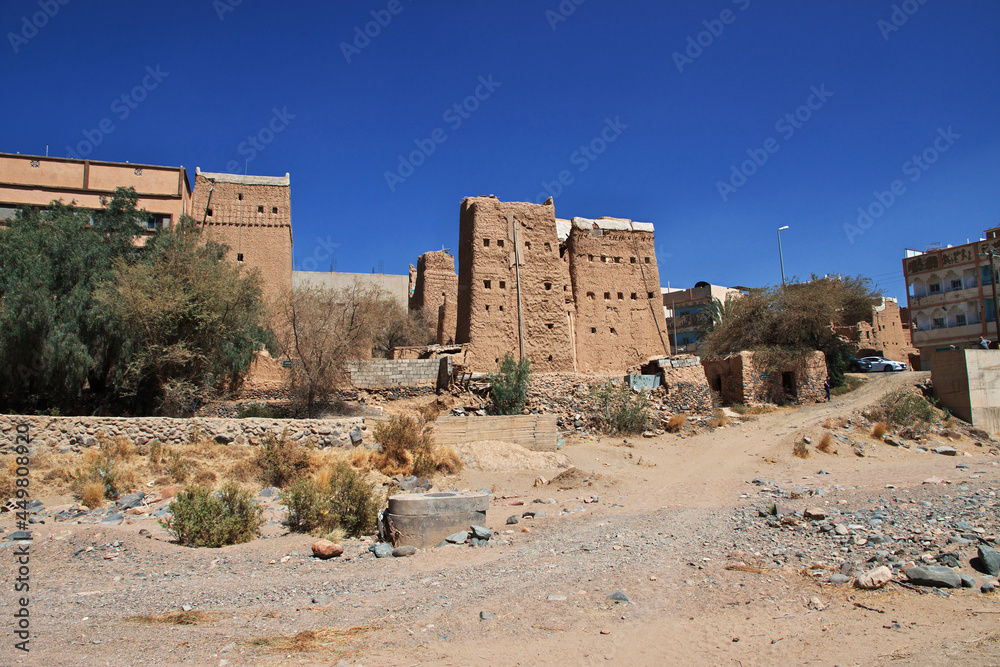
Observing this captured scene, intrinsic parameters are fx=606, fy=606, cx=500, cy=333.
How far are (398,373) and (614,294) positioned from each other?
9084 millimetres

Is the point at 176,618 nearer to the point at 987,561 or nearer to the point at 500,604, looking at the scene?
the point at 500,604

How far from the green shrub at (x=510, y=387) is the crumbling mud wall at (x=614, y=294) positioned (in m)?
4.03

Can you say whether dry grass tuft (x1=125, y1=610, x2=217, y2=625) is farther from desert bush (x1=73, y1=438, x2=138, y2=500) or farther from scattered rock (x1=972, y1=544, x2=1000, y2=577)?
scattered rock (x1=972, y1=544, x2=1000, y2=577)

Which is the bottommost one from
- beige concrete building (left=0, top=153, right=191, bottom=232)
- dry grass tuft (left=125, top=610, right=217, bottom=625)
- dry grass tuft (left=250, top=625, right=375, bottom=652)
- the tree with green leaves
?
dry grass tuft (left=250, top=625, right=375, bottom=652)

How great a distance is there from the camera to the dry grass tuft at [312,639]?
17.4 ft

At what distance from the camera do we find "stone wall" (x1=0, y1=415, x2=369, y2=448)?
12.6 m

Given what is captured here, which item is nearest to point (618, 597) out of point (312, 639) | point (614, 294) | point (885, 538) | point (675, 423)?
point (312, 639)

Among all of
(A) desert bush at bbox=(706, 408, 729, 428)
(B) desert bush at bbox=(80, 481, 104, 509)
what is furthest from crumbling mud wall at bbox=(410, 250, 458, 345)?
(B) desert bush at bbox=(80, 481, 104, 509)

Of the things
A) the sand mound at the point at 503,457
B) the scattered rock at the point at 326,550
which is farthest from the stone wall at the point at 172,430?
the scattered rock at the point at 326,550

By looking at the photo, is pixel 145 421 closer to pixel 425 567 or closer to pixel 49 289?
pixel 49 289

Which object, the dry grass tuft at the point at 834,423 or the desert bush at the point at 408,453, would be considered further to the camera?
the dry grass tuft at the point at 834,423

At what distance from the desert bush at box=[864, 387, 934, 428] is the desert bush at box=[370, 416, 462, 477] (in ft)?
48.6

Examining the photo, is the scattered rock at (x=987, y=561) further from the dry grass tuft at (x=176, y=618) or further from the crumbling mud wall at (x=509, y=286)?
the crumbling mud wall at (x=509, y=286)

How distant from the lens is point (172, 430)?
13.5m
